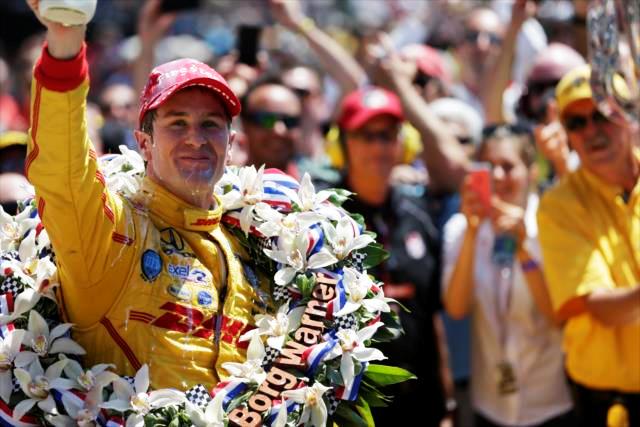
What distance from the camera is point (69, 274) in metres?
4.10

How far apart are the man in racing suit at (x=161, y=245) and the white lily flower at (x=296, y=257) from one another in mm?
138

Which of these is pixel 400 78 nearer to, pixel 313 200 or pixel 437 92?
pixel 437 92

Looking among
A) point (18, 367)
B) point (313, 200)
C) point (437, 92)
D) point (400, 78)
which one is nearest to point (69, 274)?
point (18, 367)

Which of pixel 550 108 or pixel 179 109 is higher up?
pixel 179 109

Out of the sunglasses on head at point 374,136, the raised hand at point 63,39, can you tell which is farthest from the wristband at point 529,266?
the raised hand at point 63,39

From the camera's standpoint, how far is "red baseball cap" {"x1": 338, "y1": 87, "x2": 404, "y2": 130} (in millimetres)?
6973

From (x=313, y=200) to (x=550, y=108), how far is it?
107 inches

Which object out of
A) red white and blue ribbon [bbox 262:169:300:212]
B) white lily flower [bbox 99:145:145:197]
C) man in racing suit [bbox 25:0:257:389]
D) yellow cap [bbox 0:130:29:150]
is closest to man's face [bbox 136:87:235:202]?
man in racing suit [bbox 25:0:257:389]

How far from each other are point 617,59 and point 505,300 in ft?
4.76

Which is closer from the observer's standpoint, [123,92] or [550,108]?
[550,108]

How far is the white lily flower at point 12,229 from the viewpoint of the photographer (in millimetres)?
4543

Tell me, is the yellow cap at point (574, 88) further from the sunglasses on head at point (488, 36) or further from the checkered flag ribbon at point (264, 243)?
the sunglasses on head at point (488, 36)

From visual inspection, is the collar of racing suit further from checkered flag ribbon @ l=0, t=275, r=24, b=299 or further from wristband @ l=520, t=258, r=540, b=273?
wristband @ l=520, t=258, r=540, b=273

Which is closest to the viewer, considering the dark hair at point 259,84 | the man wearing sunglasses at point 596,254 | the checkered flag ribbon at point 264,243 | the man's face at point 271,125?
the checkered flag ribbon at point 264,243
